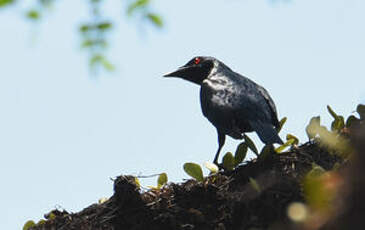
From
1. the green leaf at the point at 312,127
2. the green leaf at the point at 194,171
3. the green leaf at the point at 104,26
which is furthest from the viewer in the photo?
the green leaf at the point at 194,171

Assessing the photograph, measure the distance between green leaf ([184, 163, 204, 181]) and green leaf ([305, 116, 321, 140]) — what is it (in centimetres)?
91

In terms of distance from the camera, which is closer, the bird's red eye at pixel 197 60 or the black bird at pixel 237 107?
the black bird at pixel 237 107

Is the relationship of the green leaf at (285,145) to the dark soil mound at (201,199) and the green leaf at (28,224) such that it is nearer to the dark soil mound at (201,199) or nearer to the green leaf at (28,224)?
the dark soil mound at (201,199)

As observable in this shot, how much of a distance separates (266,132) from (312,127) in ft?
5.97

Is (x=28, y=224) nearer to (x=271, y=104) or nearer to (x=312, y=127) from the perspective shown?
(x=312, y=127)

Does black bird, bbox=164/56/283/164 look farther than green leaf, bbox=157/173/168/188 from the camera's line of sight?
Yes

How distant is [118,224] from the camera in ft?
13.6

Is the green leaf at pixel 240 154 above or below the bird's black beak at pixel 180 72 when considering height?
below

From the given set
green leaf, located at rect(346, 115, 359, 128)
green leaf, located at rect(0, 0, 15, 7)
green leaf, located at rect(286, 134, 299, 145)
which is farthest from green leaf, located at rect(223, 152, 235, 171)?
green leaf, located at rect(0, 0, 15, 7)

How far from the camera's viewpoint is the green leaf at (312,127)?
13.8 ft

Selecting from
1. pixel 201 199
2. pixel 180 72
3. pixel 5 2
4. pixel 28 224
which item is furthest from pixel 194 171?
pixel 180 72

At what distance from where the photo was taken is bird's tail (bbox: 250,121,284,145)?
5797 millimetres

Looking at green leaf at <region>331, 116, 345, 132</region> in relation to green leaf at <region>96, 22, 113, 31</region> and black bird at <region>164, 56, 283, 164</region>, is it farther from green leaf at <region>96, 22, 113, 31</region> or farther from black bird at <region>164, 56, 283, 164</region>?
green leaf at <region>96, 22, 113, 31</region>

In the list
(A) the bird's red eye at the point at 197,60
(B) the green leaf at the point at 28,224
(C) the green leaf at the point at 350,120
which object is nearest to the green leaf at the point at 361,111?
(C) the green leaf at the point at 350,120
